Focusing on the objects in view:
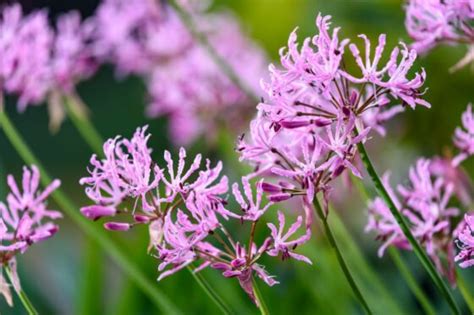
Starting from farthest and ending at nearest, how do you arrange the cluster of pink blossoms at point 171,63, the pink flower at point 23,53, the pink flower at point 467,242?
the cluster of pink blossoms at point 171,63 → the pink flower at point 23,53 → the pink flower at point 467,242

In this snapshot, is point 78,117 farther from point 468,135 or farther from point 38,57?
point 468,135

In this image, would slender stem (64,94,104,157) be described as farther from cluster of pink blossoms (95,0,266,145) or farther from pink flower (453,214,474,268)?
pink flower (453,214,474,268)

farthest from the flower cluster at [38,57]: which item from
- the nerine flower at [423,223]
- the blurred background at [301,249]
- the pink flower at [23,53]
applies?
the nerine flower at [423,223]

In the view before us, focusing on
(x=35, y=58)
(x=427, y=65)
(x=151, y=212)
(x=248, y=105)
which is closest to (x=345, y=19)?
(x=427, y=65)

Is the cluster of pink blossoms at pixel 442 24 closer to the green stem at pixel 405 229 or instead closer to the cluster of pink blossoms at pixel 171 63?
the green stem at pixel 405 229

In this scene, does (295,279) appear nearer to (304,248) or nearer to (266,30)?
(304,248)

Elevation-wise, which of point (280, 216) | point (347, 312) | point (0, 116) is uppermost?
point (0, 116)
